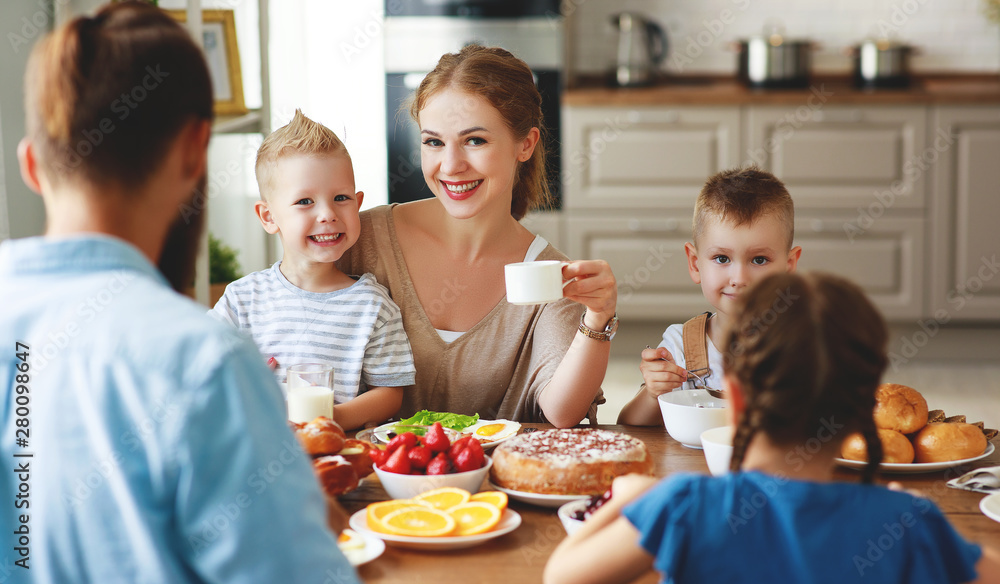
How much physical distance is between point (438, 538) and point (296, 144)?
0.88 metres

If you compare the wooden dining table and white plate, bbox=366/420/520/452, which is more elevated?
white plate, bbox=366/420/520/452

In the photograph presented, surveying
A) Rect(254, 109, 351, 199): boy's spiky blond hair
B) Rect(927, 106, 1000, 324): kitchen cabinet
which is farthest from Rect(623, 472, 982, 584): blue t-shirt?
Rect(927, 106, 1000, 324): kitchen cabinet

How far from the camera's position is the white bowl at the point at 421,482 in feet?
3.90

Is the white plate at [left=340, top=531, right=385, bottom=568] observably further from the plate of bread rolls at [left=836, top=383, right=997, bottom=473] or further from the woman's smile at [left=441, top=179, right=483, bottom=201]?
the woman's smile at [left=441, top=179, right=483, bottom=201]

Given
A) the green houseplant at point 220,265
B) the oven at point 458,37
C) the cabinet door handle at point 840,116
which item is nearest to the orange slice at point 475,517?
the green houseplant at point 220,265

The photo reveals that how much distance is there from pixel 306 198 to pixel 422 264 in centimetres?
30

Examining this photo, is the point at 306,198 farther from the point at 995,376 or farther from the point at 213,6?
the point at 995,376

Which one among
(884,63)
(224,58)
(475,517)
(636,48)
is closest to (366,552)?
(475,517)

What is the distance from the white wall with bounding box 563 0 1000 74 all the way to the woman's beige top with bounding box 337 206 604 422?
3211 millimetres

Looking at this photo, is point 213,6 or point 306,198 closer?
point 306,198

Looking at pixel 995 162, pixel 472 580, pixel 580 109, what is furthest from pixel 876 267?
pixel 472 580

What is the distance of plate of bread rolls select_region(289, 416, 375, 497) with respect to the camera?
1.18 m

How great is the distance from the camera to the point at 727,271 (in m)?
1.77

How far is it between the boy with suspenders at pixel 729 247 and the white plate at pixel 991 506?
1.97 feet
